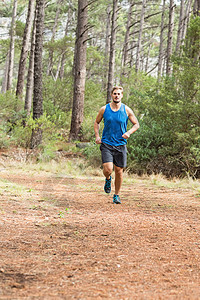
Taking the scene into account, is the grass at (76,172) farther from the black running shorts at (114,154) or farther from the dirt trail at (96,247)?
the black running shorts at (114,154)

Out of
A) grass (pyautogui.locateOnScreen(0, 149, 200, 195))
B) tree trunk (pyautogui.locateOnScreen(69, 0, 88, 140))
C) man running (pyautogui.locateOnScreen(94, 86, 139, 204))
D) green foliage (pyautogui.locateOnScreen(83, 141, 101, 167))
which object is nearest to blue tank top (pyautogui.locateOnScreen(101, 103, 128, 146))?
man running (pyautogui.locateOnScreen(94, 86, 139, 204))

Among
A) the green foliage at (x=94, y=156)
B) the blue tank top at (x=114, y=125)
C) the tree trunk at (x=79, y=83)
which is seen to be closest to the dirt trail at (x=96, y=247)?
the blue tank top at (x=114, y=125)

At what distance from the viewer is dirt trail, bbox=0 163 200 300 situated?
2501 millimetres

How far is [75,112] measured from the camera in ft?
49.6

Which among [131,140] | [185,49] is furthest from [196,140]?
[185,49]

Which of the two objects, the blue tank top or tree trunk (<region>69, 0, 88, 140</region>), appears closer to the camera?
the blue tank top

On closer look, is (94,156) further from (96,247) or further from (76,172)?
(96,247)

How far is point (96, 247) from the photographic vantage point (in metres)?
3.59

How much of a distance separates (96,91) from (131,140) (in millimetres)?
9553

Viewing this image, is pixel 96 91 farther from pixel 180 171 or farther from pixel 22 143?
pixel 180 171

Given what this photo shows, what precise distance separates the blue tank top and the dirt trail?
1091mm

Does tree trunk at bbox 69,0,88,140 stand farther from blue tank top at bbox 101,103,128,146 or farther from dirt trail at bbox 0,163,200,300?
blue tank top at bbox 101,103,128,146

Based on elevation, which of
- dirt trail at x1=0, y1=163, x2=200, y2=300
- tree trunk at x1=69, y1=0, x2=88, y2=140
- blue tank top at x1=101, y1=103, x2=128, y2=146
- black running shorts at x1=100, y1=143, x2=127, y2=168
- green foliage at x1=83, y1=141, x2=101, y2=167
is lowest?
dirt trail at x1=0, y1=163, x2=200, y2=300

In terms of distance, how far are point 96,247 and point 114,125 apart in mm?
2659
